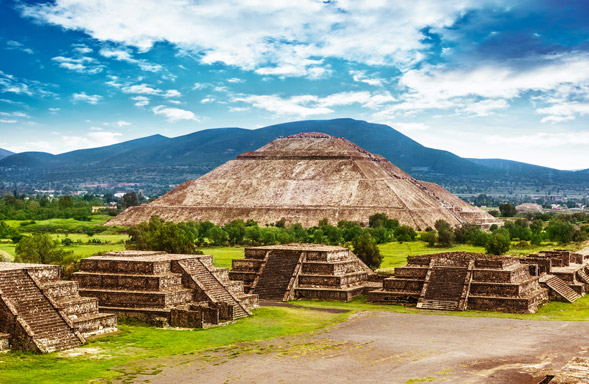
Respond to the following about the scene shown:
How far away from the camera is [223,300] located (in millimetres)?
39469

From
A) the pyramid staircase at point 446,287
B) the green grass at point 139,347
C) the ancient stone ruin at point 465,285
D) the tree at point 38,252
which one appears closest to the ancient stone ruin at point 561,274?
the ancient stone ruin at point 465,285

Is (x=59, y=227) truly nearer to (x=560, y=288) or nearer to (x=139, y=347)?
(x=560, y=288)

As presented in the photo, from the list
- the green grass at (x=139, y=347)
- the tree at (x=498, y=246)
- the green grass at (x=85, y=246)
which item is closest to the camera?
the green grass at (x=139, y=347)

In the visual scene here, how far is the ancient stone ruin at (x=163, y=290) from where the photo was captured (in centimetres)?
3659

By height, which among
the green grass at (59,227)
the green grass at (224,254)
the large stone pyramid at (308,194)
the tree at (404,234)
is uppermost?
the large stone pyramid at (308,194)

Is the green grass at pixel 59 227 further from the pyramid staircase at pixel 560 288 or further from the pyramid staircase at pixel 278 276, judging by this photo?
the pyramid staircase at pixel 560 288

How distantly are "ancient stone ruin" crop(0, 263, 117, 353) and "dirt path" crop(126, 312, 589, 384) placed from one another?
539cm

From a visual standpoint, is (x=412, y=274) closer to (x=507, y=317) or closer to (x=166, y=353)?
(x=507, y=317)

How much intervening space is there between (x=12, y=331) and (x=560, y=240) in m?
73.6

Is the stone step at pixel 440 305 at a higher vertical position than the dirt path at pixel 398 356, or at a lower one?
higher

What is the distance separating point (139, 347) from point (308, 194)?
11012 centimetres

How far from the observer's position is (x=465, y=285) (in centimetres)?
4378

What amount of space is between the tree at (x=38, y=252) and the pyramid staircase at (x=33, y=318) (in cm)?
2568

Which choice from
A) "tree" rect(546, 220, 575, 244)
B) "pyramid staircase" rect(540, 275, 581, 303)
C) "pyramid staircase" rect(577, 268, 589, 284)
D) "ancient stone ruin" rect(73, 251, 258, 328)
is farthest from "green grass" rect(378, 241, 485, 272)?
"ancient stone ruin" rect(73, 251, 258, 328)
